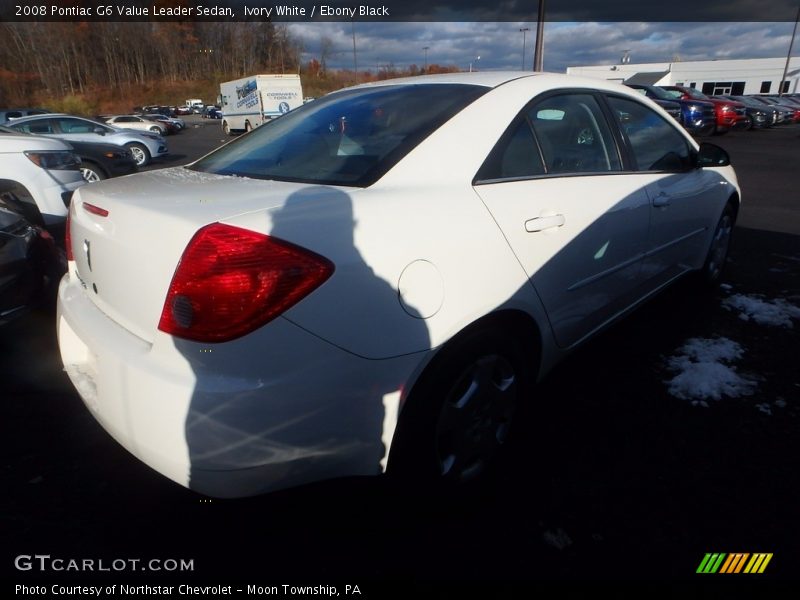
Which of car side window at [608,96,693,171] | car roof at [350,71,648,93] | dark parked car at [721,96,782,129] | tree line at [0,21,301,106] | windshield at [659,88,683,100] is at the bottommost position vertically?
dark parked car at [721,96,782,129]

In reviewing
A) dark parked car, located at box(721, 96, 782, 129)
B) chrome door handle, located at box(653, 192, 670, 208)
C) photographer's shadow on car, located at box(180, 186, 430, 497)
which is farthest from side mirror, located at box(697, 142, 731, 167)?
dark parked car, located at box(721, 96, 782, 129)

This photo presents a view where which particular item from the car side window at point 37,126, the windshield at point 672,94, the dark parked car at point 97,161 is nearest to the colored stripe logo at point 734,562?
the dark parked car at point 97,161

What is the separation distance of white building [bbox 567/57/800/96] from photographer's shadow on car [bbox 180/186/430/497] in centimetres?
6356

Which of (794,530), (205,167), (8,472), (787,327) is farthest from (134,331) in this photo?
(787,327)

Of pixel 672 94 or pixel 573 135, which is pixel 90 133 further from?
pixel 672 94

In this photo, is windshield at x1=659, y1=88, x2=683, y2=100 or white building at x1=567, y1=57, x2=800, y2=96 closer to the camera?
windshield at x1=659, y1=88, x2=683, y2=100

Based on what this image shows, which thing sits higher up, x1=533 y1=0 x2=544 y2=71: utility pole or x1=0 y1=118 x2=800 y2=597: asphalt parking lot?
x1=533 y1=0 x2=544 y2=71: utility pole

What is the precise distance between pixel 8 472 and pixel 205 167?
5.10 ft

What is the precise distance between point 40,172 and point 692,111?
63.6ft

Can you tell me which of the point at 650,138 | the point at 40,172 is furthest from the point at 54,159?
the point at 650,138

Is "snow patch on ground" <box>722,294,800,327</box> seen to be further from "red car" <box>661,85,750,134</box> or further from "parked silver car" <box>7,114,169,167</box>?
"red car" <box>661,85,750,134</box>

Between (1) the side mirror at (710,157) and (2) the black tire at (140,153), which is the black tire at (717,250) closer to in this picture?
(1) the side mirror at (710,157)

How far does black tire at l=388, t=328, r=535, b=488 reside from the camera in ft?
5.56

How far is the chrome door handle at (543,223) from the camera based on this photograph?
1.97 metres
